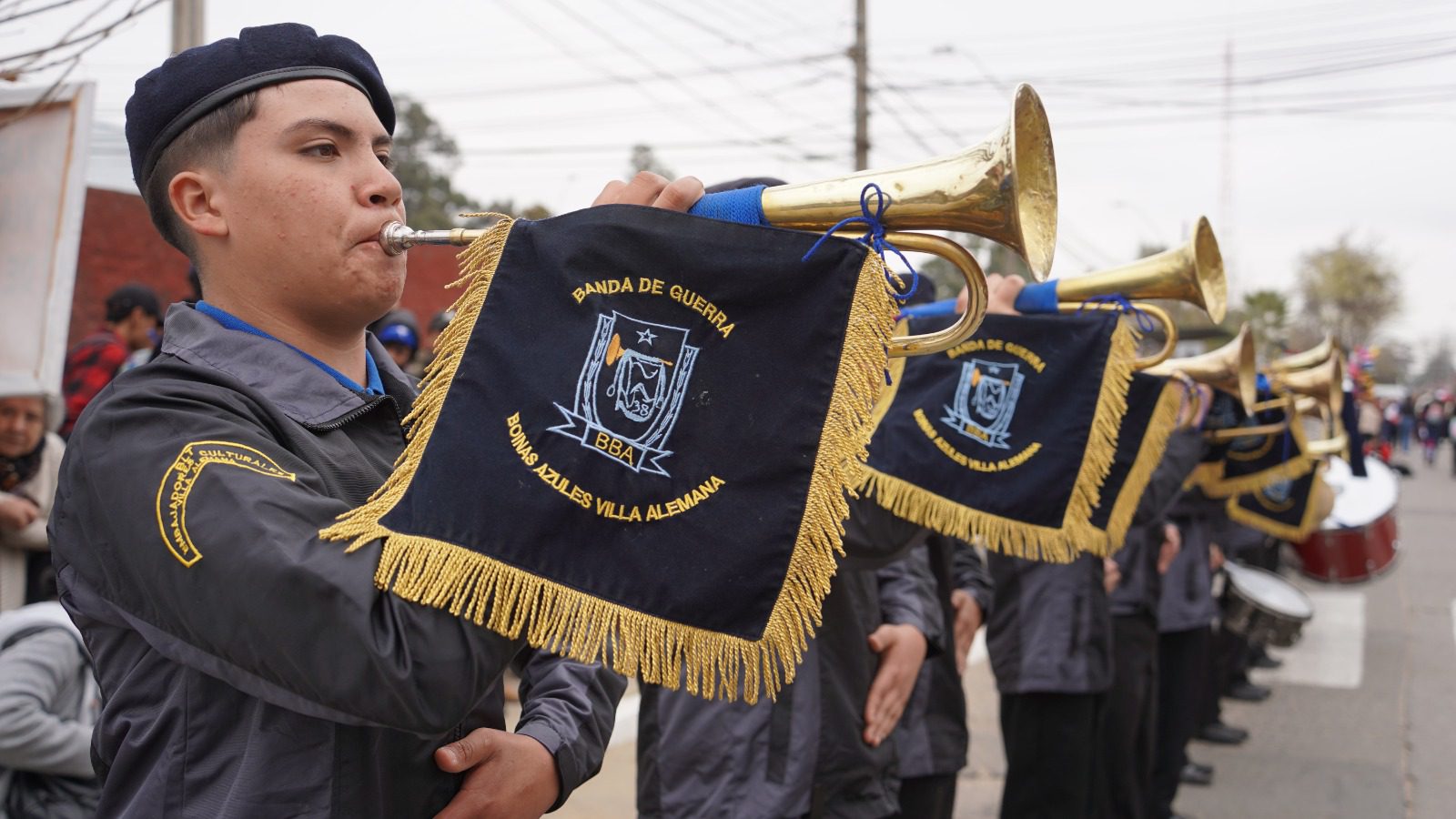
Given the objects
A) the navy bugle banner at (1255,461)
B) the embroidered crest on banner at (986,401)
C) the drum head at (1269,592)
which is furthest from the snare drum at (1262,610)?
the embroidered crest on banner at (986,401)

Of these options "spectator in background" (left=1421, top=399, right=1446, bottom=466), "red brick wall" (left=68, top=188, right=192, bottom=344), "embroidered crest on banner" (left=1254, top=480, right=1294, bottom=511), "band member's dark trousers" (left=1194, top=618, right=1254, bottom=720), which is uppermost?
"spectator in background" (left=1421, top=399, right=1446, bottom=466)

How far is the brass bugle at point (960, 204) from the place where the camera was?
1638 mm

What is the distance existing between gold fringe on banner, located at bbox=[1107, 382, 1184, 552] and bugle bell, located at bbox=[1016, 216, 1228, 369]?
15 cm

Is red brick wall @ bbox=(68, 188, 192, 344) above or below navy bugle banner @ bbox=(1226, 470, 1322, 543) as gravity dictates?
above

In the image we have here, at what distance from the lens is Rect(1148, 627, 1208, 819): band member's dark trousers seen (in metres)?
5.46

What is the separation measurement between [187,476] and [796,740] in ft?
5.35

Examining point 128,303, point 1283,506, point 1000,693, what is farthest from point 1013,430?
point 128,303

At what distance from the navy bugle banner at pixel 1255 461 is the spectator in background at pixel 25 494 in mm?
4996

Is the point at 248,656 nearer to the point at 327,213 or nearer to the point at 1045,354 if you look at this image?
the point at 327,213

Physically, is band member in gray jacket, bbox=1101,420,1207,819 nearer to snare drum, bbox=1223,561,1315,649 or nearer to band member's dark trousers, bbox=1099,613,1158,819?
band member's dark trousers, bbox=1099,613,1158,819

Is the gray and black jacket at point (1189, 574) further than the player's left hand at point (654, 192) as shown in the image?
Yes

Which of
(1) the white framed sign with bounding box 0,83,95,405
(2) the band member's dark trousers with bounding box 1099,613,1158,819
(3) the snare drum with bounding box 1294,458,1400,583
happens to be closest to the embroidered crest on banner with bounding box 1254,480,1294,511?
(3) the snare drum with bounding box 1294,458,1400,583

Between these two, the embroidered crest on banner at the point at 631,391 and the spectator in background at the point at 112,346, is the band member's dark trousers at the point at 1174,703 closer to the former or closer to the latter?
the embroidered crest on banner at the point at 631,391

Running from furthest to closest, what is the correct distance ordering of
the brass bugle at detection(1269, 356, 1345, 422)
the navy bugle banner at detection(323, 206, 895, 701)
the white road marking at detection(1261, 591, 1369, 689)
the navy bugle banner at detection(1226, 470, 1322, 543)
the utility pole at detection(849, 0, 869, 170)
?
the utility pole at detection(849, 0, 869, 170)
the white road marking at detection(1261, 591, 1369, 689)
the navy bugle banner at detection(1226, 470, 1322, 543)
the brass bugle at detection(1269, 356, 1345, 422)
the navy bugle banner at detection(323, 206, 895, 701)
